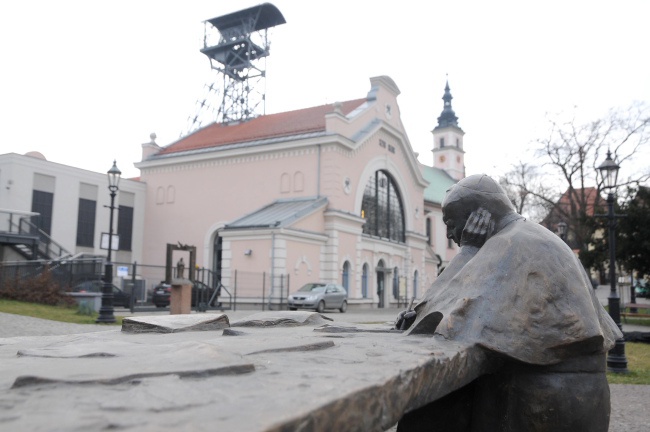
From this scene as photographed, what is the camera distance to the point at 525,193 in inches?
1352

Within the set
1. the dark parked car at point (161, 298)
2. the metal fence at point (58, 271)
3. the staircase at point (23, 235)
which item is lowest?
the dark parked car at point (161, 298)

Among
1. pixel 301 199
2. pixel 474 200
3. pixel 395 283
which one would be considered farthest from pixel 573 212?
pixel 474 200

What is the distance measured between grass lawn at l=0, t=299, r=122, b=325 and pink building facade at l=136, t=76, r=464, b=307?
28.4 ft

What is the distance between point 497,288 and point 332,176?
25712 mm

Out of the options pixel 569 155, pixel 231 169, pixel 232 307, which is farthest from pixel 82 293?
pixel 569 155

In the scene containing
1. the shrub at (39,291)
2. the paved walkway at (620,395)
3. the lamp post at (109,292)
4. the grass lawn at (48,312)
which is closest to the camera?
the paved walkway at (620,395)

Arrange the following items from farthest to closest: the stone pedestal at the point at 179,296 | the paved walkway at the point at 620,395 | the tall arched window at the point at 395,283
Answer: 1. the tall arched window at the point at 395,283
2. the stone pedestal at the point at 179,296
3. the paved walkway at the point at 620,395

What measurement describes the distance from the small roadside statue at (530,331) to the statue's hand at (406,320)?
0.34 meters

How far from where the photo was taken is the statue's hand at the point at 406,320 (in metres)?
3.51

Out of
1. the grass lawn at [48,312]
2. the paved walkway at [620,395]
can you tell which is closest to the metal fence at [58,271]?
the grass lawn at [48,312]

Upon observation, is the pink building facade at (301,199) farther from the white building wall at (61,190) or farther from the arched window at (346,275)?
the white building wall at (61,190)

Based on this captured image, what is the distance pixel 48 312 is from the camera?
16250 millimetres

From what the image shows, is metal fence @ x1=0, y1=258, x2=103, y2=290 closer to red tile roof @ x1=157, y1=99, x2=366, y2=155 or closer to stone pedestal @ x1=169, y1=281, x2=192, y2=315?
stone pedestal @ x1=169, y1=281, x2=192, y2=315

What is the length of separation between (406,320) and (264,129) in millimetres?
29541
